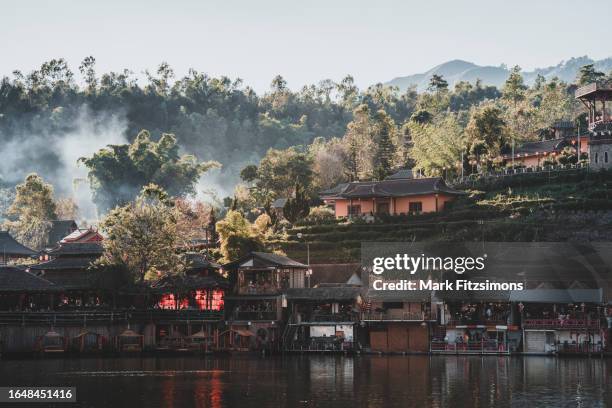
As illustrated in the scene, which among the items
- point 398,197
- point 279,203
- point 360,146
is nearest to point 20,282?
point 398,197

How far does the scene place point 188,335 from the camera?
79938 millimetres

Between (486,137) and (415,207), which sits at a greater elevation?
(486,137)

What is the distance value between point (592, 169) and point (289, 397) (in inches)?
2830

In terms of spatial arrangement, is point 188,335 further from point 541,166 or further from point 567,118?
point 567,118

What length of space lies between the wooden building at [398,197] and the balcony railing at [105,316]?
1397 inches

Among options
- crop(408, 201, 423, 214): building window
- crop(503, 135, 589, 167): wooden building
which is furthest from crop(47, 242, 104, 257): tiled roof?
crop(503, 135, 589, 167): wooden building

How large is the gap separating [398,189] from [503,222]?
54.3ft

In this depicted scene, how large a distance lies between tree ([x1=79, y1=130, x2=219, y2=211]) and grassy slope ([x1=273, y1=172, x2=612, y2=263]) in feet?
260

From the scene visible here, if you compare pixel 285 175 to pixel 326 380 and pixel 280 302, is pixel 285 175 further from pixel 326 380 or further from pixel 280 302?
pixel 326 380

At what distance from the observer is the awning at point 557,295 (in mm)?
76812

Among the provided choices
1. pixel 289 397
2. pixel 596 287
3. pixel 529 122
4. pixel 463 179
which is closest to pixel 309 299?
pixel 596 287

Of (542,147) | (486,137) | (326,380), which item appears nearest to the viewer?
(326,380)

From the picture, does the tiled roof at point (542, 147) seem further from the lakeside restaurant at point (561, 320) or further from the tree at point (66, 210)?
the tree at point (66, 210)

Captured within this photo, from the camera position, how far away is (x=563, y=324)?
7381 cm
